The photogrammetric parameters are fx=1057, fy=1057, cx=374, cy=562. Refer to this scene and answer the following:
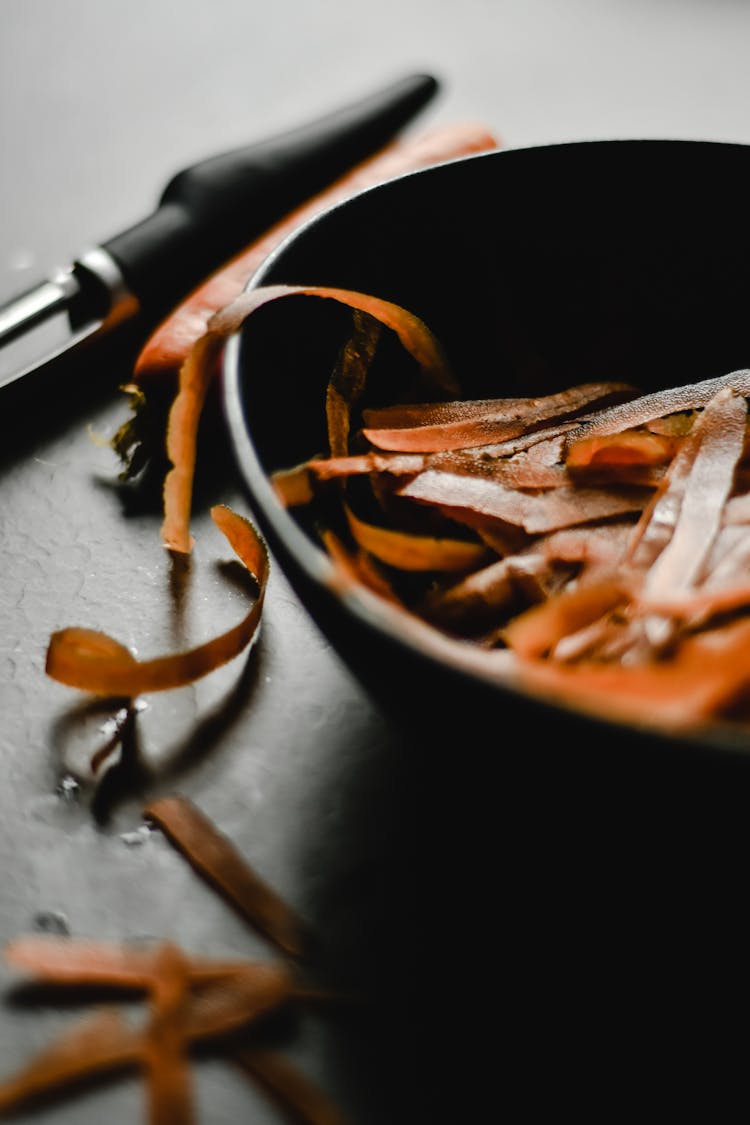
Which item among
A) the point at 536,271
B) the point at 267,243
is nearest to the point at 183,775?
the point at 536,271

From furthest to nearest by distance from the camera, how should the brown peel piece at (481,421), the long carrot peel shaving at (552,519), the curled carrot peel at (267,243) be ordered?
the curled carrot peel at (267,243) → the brown peel piece at (481,421) → the long carrot peel shaving at (552,519)

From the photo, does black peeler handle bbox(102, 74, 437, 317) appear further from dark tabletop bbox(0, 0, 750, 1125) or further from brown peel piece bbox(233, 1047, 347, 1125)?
brown peel piece bbox(233, 1047, 347, 1125)

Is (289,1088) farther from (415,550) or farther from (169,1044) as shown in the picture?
(415,550)

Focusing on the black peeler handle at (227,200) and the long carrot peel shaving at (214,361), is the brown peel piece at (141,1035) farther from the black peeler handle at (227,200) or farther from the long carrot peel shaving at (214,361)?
the black peeler handle at (227,200)

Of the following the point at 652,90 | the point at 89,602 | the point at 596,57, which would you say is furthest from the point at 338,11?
the point at 89,602

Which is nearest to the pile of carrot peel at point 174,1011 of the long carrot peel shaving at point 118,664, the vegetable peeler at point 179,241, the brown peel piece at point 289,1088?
the brown peel piece at point 289,1088
